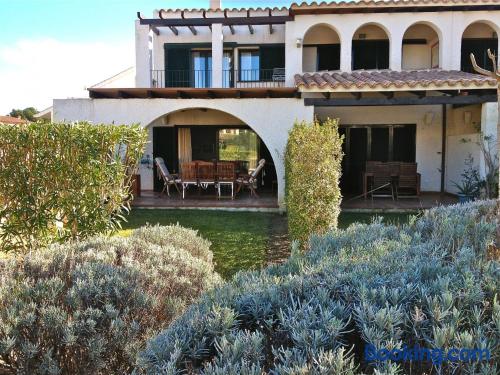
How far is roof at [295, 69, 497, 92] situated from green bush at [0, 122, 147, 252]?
7417 millimetres

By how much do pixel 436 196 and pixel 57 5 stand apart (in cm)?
1364

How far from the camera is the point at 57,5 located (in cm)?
1295

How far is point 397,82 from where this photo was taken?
11.8m

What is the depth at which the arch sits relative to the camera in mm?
15273

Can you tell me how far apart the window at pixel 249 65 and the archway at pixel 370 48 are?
11.8 feet

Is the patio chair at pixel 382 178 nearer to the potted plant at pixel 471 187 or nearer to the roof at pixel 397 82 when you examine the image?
the potted plant at pixel 471 187

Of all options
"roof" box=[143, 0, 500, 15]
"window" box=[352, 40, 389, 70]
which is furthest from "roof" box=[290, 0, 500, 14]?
"window" box=[352, 40, 389, 70]

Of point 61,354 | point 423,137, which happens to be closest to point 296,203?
point 61,354

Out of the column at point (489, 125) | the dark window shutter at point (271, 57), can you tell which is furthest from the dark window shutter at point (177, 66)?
the column at point (489, 125)

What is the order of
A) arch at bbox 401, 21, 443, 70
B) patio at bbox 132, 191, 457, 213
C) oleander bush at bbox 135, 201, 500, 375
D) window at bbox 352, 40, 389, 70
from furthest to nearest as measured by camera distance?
1. window at bbox 352, 40, 389, 70
2. arch at bbox 401, 21, 443, 70
3. patio at bbox 132, 191, 457, 213
4. oleander bush at bbox 135, 201, 500, 375

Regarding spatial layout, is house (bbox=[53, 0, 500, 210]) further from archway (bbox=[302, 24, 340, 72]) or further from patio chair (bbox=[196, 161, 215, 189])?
patio chair (bbox=[196, 161, 215, 189])

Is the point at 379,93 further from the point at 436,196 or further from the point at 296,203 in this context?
the point at 296,203

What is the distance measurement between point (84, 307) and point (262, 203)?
32.2 ft

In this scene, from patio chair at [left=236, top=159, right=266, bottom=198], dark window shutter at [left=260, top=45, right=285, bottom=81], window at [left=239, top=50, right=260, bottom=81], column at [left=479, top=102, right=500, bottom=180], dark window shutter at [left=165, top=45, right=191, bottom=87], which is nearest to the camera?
column at [left=479, top=102, right=500, bottom=180]
